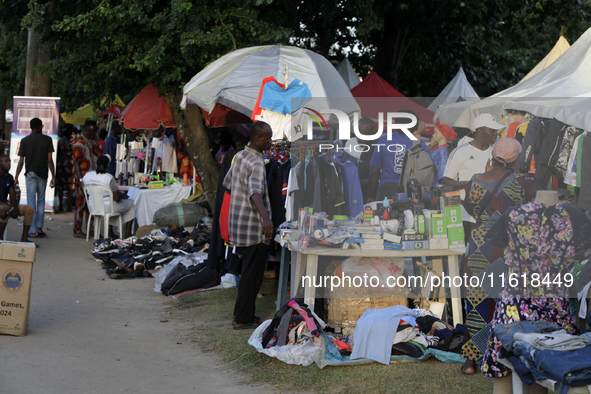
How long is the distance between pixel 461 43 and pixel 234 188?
39.3 ft

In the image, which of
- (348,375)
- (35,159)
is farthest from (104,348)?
(35,159)

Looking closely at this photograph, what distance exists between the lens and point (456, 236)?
5.46m

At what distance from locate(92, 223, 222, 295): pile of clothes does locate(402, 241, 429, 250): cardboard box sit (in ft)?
9.19

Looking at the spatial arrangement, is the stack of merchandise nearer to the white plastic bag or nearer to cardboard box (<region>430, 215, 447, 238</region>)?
the white plastic bag

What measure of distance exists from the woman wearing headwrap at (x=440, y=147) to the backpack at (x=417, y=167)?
0.04 m

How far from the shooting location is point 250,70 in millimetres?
8305

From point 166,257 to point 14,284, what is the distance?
361cm

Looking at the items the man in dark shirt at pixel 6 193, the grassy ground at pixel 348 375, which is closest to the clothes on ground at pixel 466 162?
the grassy ground at pixel 348 375

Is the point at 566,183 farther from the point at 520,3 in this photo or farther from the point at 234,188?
the point at 520,3

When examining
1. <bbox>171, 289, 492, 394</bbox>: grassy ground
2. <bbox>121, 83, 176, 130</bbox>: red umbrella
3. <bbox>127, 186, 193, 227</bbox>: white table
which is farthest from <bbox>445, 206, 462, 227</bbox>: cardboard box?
<bbox>121, 83, 176, 130</bbox>: red umbrella

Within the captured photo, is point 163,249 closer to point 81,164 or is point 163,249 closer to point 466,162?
point 81,164

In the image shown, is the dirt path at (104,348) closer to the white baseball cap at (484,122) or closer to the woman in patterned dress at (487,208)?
the woman in patterned dress at (487,208)

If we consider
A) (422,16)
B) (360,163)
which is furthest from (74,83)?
(360,163)

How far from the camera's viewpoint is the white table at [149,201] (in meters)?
11.3
